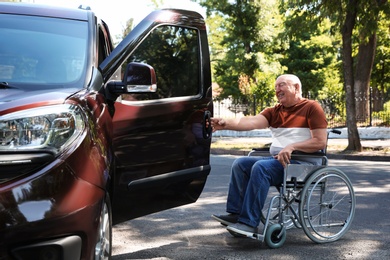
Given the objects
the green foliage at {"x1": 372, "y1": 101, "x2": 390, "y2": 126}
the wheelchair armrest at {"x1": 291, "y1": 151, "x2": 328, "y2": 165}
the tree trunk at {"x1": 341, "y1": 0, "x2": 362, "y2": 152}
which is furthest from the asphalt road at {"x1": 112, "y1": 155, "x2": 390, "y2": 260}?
the green foliage at {"x1": 372, "y1": 101, "x2": 390, "y2": 126}

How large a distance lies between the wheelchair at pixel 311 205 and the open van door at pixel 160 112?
72 cm

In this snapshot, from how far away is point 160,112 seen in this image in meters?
4.23

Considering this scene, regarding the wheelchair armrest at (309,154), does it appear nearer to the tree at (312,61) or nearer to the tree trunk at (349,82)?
the tree trunk at (349,82)

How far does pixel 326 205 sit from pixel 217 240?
0.99 meters

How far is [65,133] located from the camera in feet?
9.66

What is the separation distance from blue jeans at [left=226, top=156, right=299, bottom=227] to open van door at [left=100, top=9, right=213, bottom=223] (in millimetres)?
431

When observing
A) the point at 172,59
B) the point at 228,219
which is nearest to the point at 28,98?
the point at 172,59

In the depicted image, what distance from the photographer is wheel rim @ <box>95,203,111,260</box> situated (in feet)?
10.9

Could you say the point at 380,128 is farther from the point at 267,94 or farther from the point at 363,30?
the point at 267,94

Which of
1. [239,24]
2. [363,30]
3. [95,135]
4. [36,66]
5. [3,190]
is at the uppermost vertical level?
[239,24]

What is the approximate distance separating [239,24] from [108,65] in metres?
31.8

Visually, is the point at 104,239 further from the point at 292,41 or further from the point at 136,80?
the point at 292,41

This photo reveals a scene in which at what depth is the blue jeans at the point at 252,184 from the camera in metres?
4.85

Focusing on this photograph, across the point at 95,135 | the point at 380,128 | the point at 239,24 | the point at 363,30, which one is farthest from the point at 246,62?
the point at 95,135
